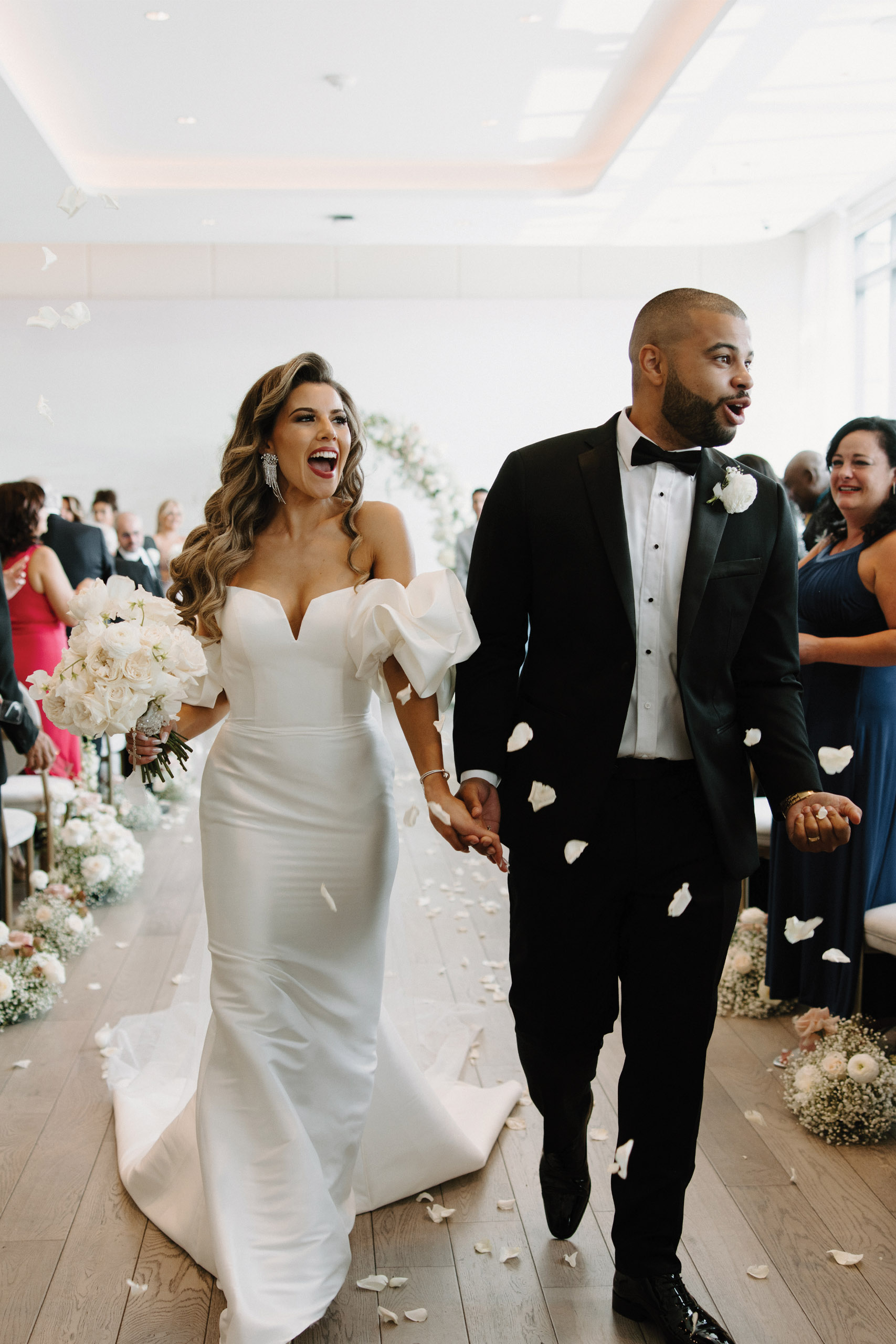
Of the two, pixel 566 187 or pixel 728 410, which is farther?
pixel 566 187

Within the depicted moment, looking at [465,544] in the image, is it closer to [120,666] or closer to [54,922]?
[54,922]

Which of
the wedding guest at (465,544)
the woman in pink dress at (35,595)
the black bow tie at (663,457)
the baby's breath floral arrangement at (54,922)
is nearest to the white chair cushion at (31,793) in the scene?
the baby's breath floral arrangement at (54,922)

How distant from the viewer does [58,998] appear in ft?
13.4

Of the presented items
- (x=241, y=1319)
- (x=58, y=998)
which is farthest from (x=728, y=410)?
(x=58, y=998)

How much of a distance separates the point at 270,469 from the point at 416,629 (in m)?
0.57

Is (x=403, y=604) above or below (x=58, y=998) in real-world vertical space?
above

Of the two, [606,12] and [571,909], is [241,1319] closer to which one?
[571,909]

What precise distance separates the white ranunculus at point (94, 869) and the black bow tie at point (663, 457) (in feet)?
11.8

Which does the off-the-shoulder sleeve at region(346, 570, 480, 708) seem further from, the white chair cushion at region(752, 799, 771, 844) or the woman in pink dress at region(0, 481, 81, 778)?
the woman in pink dress at region(0, 481, 81, 778)

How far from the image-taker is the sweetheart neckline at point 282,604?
2.48 m

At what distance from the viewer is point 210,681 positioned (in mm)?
2600

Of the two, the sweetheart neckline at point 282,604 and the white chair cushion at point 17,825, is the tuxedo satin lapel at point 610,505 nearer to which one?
the sweetheart neckline at point 282,604

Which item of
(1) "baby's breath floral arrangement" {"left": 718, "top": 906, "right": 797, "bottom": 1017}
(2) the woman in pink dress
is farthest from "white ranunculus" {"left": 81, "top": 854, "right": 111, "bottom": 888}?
(1) "baby's breath floral arrangement" {"left": 718, "top": 906, "right": 797, "bottom": 1017}

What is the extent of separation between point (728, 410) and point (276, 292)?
10.1 meters
